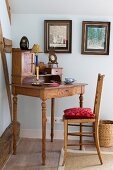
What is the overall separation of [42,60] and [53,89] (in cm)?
91

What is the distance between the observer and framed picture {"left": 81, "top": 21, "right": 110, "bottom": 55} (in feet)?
12.6

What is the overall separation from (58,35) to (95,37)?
0.50 meters

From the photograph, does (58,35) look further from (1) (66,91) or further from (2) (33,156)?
(2) (33,156)

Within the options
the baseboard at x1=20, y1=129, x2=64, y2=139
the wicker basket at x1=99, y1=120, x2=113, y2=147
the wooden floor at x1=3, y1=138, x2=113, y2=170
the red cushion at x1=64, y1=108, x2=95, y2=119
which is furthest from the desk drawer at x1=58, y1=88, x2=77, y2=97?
the baseboard at x1=20, y1=129, x2=64, y2=139

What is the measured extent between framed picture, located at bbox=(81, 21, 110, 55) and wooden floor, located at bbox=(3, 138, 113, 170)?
1.30m

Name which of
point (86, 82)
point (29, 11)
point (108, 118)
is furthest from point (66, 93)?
point (29, 11)

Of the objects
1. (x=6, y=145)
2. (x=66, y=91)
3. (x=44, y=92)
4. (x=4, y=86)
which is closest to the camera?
(x=44, y=92)

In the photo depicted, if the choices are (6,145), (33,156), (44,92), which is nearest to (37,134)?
(33,156)

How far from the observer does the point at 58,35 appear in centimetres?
389

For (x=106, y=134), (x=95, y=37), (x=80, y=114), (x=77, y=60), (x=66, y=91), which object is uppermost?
(x=95, y=37)

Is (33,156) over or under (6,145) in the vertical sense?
under

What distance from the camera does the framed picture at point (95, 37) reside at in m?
3.85

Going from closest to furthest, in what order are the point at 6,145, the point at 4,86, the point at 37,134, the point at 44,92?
the point at 44,92, the point at 6,145, the point at 4,86, the point at 37,134

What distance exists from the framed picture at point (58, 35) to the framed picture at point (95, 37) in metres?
0.20
